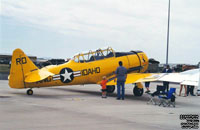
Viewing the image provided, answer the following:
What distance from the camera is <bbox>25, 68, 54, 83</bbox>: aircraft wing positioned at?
14125mm

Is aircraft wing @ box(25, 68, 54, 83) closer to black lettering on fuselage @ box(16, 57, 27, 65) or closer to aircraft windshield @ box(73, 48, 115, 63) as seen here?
black lettering on fuselage @ box(16, 57, 27, 65)

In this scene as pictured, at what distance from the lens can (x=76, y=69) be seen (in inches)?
627

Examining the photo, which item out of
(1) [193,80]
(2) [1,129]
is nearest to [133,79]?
(1) [193,80]

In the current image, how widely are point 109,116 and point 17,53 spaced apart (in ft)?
22.0

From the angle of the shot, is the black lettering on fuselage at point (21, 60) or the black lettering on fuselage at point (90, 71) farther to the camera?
the black lettering on fuselage at point (90, 71)

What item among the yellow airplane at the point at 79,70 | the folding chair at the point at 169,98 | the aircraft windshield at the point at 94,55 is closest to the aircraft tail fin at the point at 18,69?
the yellow airplane at the point at 79,70

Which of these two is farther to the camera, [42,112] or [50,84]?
[50,84]

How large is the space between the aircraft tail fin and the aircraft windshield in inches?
108

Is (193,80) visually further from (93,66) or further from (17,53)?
(17,53)

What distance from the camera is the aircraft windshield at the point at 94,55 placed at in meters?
16.5

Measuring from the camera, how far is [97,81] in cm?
1691

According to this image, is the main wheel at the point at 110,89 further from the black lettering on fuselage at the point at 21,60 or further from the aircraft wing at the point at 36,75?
the black lettering on fuselage at the point at 21,60

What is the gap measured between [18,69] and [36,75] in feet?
2.71

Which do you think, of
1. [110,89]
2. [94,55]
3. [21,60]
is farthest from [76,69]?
[110,89]
